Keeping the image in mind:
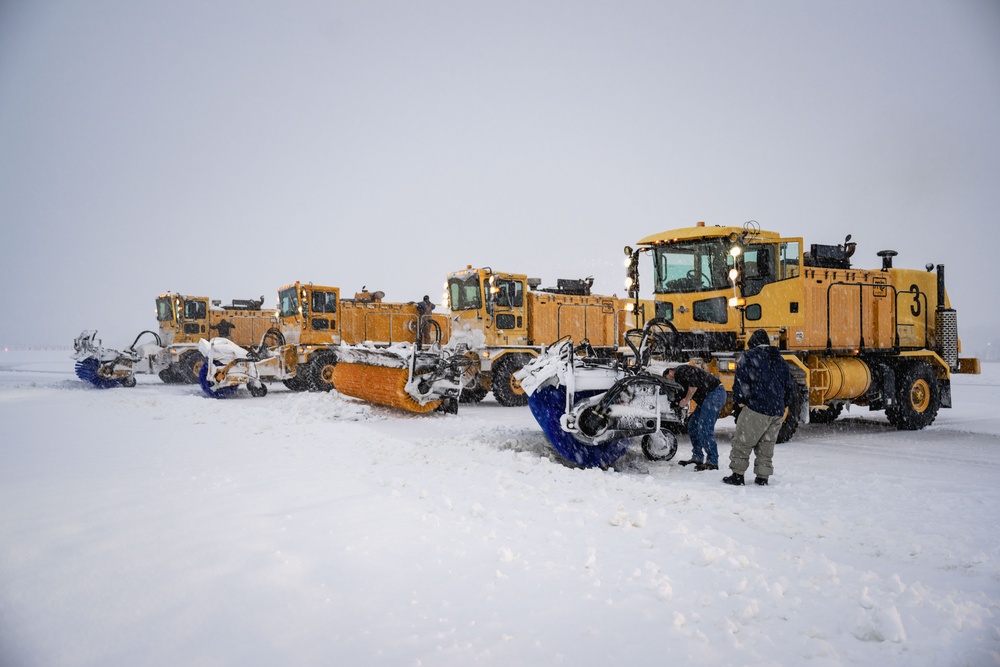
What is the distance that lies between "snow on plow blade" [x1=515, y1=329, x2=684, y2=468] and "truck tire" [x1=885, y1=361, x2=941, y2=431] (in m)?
6.51

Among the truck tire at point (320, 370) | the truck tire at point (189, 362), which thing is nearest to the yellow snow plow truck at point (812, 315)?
the truck tire at point (320, 370)

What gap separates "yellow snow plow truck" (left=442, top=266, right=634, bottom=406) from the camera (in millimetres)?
13656

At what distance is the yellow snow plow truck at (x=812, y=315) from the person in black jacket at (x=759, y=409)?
2.02m

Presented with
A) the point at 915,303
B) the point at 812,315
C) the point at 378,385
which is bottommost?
the point at 378,385

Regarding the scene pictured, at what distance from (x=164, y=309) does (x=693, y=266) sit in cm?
1846

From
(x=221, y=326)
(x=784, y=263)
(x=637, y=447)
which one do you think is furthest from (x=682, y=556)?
(x=221, y=326)

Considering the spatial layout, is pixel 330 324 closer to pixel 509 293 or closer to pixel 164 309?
pixel 509 293

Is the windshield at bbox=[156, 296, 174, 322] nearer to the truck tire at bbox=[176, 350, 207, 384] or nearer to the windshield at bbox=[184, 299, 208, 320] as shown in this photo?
the windshield at bbox=[184, 299, 208, 320]

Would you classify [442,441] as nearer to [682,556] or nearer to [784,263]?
[682,556]

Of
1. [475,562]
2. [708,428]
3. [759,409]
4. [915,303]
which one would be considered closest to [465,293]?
[708,428]

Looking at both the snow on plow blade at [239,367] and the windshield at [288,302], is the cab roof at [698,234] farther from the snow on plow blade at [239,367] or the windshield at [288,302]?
the windshield at [288,302]

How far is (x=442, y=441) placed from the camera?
7.91 metres

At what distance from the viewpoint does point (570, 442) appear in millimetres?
6582

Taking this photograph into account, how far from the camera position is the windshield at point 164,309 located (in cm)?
1973
